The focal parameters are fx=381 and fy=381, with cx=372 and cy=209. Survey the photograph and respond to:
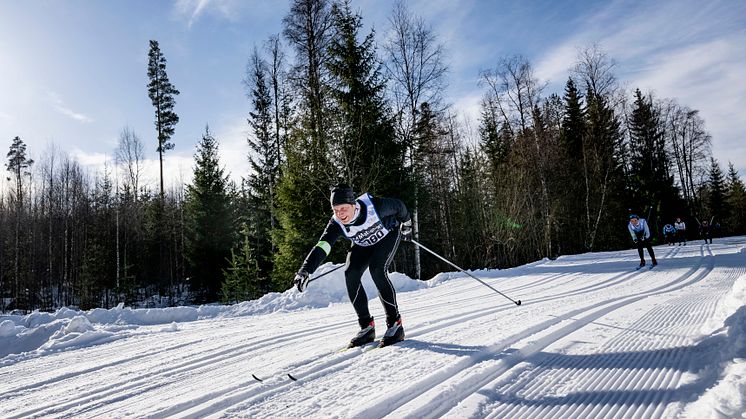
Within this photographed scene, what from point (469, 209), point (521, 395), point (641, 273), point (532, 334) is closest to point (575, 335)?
point (532, 334)

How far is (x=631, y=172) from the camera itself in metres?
30.9

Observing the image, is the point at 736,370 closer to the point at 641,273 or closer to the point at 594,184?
the point at 641,273

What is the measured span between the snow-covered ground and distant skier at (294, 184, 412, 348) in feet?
1.16

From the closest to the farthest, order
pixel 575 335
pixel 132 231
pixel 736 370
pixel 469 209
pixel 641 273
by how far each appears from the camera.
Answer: pixel 736 370
pixel 575 335
pixel 641 273
pixel 469 209
pixel 132 231

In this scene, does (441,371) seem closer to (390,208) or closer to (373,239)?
(373,239)

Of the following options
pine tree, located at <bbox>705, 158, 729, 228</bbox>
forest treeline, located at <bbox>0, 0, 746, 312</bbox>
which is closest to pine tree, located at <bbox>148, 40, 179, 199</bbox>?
forest treeline, located at <bbox>0, 0, 746, 312</bbox>

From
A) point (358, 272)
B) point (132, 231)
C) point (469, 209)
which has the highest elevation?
point (132, 231)

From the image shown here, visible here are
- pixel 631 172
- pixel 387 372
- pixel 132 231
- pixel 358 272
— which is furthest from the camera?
pixel 132 231

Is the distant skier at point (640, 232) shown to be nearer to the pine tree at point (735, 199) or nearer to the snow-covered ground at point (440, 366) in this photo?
the snow-covered ground at point (440, 366)

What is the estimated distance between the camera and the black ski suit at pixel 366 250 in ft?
12.8

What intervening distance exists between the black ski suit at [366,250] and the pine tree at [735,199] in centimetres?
4736

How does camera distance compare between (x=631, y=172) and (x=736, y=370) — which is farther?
(x=631, y=172)

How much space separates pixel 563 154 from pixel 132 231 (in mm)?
36041

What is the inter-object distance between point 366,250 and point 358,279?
0.31 metres
